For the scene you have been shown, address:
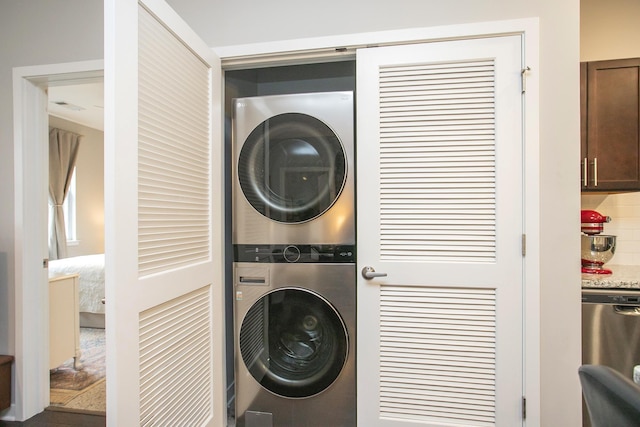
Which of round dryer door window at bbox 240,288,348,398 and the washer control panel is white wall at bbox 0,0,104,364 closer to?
the washer control panel

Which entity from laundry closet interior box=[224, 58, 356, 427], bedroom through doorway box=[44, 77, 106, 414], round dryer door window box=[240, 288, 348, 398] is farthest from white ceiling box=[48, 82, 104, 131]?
round dryer door window box=[240, 288, 348, 398]

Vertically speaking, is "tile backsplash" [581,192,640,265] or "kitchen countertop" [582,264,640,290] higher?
"tile backsplash" [581,192,640,265]

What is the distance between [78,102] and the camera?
3691mm

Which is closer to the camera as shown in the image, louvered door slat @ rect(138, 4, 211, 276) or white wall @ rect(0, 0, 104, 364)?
louvered door slat @ rect(138, 4, 211, 276)

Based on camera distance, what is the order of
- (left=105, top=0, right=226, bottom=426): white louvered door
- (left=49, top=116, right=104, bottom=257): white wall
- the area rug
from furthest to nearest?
(left=49, top=116, right=104, bottom=257): white wall < the area rug < (left=105, top=0, right=226, bottom=426): white louvered door

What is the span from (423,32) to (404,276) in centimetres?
119

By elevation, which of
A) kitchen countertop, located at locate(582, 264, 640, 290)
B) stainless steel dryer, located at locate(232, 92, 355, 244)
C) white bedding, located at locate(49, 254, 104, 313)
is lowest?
white bedding, located at locate(49, 254, 104, 313)

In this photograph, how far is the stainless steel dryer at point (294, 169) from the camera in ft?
5.20

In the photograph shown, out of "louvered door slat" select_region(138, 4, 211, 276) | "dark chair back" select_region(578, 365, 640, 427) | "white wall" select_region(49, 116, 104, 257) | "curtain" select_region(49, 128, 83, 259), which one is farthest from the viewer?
"white wall" select_region(49, 116, 104, 257)

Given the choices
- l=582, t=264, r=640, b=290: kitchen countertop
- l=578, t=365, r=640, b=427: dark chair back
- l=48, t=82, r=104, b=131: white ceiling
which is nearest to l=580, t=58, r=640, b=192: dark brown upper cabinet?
l=582, t=264, r=640, b=290: kitchen countertop

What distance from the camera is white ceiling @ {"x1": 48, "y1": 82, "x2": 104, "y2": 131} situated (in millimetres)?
3236

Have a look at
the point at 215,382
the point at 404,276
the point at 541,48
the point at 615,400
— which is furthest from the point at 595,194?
the point at 215,382

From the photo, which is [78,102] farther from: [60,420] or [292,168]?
A: [292,168]

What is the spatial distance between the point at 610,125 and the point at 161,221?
2.53 meters
